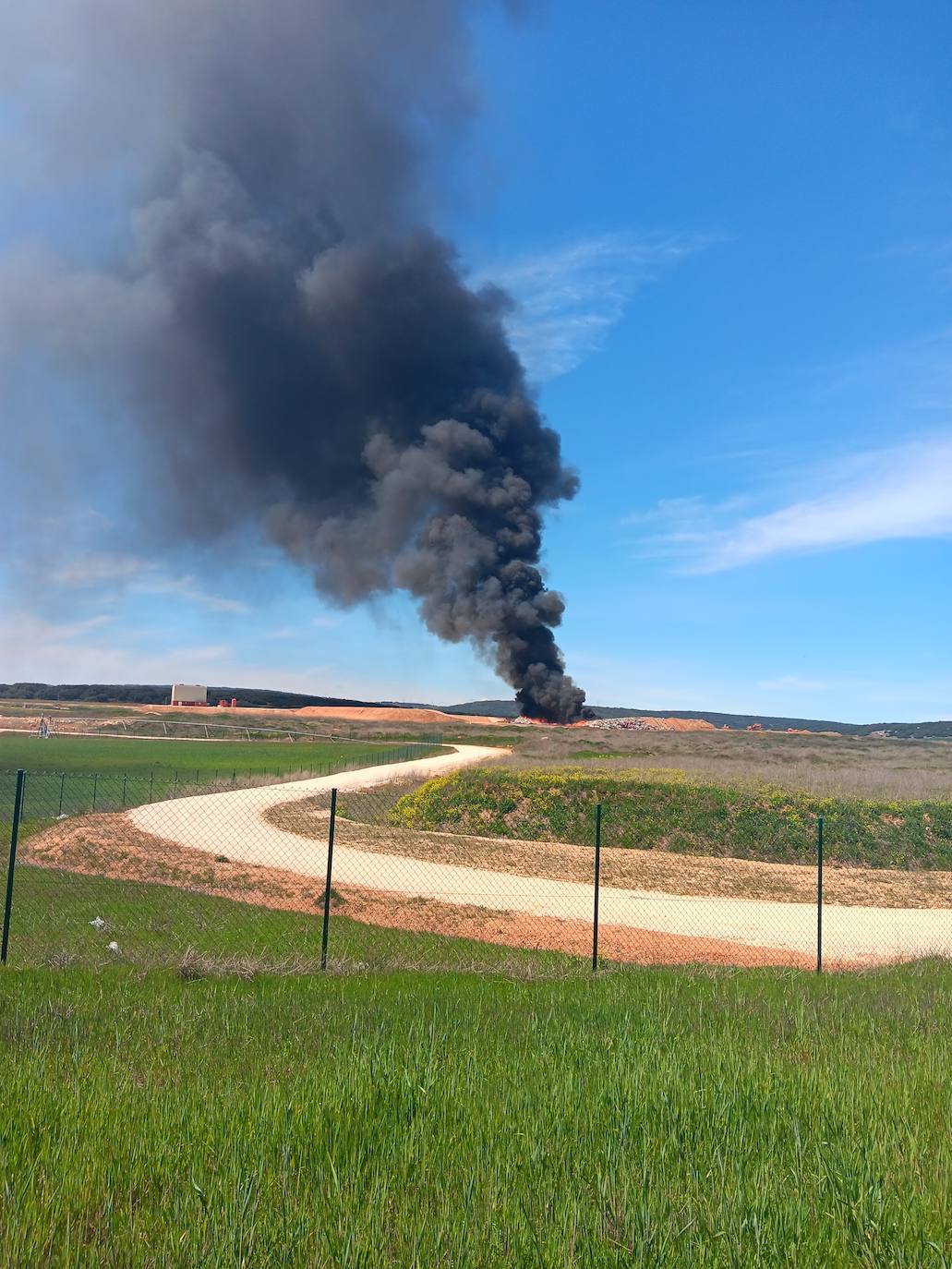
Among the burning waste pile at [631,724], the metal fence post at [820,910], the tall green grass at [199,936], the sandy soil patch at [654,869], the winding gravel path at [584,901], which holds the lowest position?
the sandy soil patch at [654,869]

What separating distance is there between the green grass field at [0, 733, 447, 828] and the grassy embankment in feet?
31.4

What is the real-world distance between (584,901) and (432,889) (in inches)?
112

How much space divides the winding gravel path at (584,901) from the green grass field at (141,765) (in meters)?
3.72

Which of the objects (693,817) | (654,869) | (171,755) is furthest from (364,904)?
(171,755)

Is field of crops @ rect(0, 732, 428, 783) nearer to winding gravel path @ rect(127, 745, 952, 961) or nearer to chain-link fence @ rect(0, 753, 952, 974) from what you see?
chain-link fence @ rect(0, 753, 952, 974)

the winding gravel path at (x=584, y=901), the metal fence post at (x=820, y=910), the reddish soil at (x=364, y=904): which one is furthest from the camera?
the winding gravel path at (x=584, y=901)

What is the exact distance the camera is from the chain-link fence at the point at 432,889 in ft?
39.0

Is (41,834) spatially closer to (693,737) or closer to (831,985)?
(831,985)

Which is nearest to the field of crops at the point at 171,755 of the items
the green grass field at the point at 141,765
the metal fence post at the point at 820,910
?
the green grass field at the point at 141,765

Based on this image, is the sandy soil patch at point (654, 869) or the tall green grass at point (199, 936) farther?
the sandy soil patch at point (654, 869)

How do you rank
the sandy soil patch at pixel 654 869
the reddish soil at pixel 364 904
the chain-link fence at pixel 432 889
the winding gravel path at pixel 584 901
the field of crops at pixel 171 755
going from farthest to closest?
the field of crops at pixel 171 755 < the sandy soil patch at pixel 654 869 < the winding gravel path at pixel 584 901 < the reddish soil at pixel 364 904 < the chain-link fence at pixel 432 889

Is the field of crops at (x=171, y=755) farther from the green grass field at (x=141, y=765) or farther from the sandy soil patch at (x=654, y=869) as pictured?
the sandy soil patch at (x=654, y=869)

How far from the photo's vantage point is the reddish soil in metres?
13.1

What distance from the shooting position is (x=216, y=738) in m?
77.4
